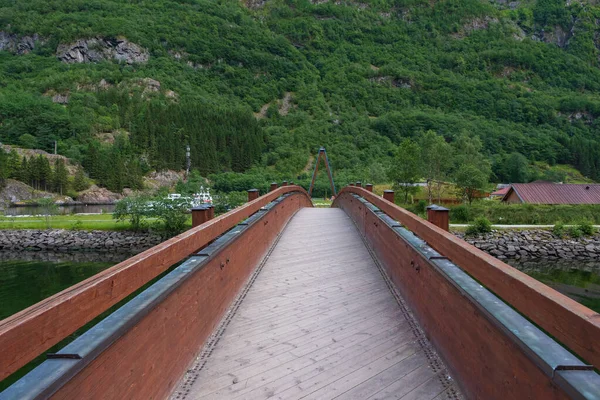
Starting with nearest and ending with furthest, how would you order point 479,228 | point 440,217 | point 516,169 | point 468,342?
point 468,342, point 440,217, point 479,228, point 516,169

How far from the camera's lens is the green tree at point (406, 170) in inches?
2061

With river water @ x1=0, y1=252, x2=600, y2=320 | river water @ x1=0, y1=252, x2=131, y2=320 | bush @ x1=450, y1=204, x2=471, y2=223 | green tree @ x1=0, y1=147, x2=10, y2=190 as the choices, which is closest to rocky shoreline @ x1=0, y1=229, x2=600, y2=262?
river water @ x1=0, y1=252, x2=600, y2=320

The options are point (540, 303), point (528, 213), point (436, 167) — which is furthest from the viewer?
point (436, 167)

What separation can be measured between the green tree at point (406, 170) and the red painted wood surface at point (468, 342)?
4816cm

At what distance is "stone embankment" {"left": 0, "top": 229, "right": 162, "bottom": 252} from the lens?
37875 millimetres

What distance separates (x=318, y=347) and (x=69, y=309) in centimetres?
271

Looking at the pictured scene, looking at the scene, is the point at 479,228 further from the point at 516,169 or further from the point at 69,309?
the point at 516,169

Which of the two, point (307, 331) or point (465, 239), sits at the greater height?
point (307, 331)

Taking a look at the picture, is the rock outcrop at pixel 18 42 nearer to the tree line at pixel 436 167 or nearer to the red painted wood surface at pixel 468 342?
the tree line at pixel 436 167

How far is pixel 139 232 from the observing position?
4159cm

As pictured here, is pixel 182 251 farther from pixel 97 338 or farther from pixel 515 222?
pixel 515 222

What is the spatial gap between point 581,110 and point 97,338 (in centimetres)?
21138

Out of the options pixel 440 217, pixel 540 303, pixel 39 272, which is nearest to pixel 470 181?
pixel 39 272

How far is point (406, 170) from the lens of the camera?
52.3 m
